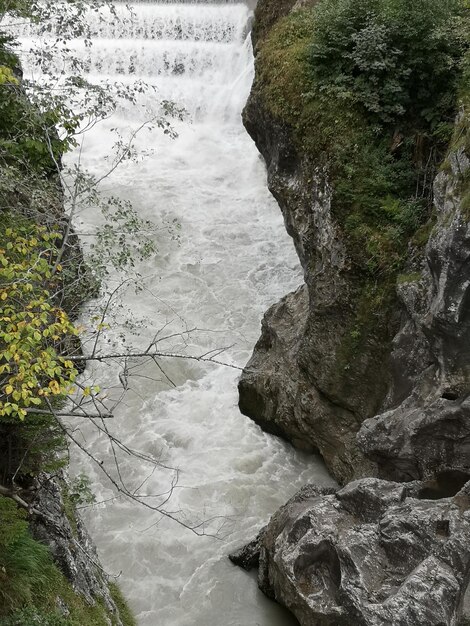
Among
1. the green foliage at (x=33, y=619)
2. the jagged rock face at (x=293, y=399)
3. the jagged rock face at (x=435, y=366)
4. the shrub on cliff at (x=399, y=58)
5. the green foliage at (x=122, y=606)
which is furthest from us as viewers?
the jagged rock face at (x=293, y=399)

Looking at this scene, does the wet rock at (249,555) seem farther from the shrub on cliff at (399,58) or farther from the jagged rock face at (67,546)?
the shrub on cliff at (399,58)

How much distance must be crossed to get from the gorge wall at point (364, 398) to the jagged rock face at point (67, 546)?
2.31 meters

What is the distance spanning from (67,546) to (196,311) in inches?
332

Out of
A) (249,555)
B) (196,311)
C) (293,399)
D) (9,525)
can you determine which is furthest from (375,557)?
(196,311)

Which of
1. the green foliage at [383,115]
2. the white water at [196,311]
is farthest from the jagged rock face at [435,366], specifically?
the white water at [196,311]

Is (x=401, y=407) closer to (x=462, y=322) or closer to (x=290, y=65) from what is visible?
(x=462, y=322)

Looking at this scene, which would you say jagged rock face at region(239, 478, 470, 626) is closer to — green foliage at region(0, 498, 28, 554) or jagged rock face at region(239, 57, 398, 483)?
jagged rock face at region(239, 57, 398, 483)

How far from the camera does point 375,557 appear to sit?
20.9 feet

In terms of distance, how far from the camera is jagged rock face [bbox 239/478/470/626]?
18.5ft

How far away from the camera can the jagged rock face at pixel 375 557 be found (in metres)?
5.64

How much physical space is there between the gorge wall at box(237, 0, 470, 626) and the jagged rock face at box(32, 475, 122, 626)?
2305mm

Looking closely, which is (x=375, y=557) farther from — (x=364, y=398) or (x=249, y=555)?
(x=364, y=398)

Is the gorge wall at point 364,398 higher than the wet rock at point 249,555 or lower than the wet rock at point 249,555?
higher

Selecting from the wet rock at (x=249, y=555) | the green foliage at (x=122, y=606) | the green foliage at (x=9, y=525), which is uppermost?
the green foliage at (x=9, y=525)
